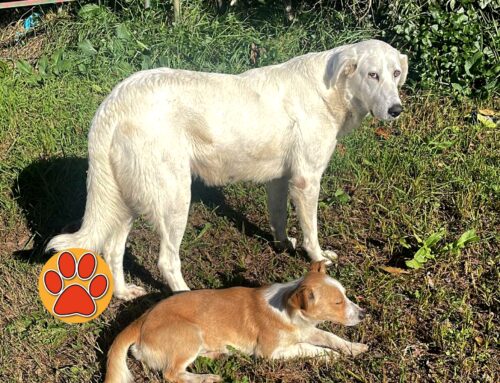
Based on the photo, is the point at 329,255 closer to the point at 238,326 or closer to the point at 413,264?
the point at 413,264

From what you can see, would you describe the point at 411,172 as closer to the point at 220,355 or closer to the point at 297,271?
the point at 297,271

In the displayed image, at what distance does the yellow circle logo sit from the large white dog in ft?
0.61

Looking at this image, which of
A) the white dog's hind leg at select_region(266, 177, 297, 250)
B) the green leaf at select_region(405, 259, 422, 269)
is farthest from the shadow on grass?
the green leaf at select_region(405, 259, 422, 269)

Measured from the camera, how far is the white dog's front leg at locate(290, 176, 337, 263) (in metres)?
4.61

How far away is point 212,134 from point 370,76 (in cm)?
109

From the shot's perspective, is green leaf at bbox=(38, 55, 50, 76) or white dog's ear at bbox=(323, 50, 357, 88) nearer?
white dog's ear at bbox=(323, 50, 357, 88)

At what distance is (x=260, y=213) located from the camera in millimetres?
5559

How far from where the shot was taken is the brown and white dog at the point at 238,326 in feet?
12.1

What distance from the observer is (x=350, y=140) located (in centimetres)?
616

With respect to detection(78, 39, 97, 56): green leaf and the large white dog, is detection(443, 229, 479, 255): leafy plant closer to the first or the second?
the large white dog

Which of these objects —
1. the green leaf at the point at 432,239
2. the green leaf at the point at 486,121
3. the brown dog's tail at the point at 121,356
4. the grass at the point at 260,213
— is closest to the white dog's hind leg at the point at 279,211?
the grass at the point at 260,213

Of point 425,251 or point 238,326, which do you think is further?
point 425,251

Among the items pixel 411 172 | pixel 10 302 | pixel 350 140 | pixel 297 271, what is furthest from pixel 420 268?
pixel 10 302

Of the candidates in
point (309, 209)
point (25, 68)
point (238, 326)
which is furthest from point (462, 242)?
point (25, 68)
